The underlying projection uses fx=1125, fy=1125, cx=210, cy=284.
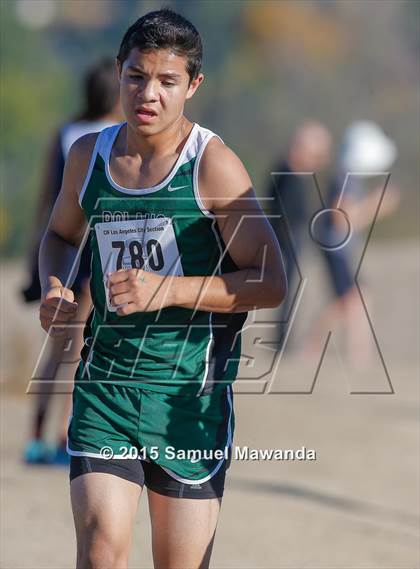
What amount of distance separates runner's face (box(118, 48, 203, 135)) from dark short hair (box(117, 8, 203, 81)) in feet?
0.06

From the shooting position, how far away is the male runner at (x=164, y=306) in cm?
307

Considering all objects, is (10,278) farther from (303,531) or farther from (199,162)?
(199,162)

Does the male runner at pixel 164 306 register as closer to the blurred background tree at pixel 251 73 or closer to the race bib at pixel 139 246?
the race bib at pixel 139 246

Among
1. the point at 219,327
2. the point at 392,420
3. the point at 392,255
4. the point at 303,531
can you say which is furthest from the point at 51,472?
the point at 392,255

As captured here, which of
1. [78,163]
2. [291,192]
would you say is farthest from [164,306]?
[291,192]

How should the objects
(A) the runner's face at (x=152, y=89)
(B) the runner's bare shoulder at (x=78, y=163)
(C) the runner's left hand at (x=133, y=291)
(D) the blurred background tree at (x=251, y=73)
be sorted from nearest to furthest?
(C) the runner's left hand at (x=133, y=291) → (A) the runner's face at (x=152, y=89) → (B) the runner's bare shoulder at (x=78, y=163) → (D) the blurred background tree at (x=251, y=73)

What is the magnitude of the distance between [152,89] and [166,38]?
147 millimetres

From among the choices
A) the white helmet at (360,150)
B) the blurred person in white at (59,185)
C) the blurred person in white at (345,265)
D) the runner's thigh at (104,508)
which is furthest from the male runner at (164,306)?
the white helmet at (360,150)

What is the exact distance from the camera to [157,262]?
3154 mm

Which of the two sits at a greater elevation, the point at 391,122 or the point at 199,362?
the point at 199,362

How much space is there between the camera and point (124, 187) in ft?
10.3

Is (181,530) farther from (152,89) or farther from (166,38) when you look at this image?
(166,38)

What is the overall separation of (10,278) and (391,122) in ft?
27.3

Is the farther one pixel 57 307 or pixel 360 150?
pixel 360 150
